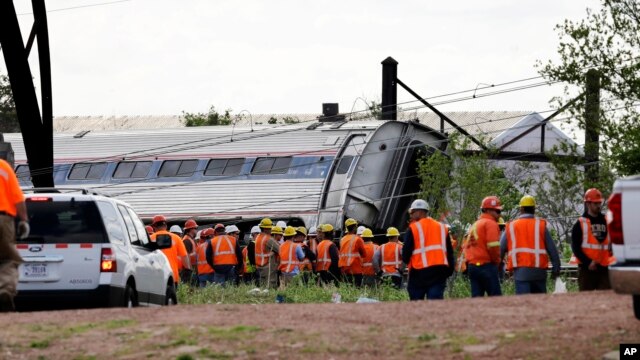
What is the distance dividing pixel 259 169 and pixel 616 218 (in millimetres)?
27664

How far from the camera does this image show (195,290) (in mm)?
26672

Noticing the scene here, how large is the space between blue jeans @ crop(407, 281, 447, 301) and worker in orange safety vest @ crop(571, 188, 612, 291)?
1699mm

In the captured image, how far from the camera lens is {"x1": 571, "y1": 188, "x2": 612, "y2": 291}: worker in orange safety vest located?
18375 mm

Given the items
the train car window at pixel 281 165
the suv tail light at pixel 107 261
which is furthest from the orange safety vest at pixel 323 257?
the suv tail light at pixel 107 261

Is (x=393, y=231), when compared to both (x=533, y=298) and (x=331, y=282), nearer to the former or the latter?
(x=331, y=282)

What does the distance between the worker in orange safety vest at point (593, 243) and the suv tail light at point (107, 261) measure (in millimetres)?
5596

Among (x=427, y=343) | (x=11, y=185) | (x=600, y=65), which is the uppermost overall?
(x=600, y=65)

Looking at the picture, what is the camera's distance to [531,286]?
18906 millimetres

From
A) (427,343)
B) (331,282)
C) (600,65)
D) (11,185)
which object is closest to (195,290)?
(331,282)

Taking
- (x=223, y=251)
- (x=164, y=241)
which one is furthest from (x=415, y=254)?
(x=223, y=251)

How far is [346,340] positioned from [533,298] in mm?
3214

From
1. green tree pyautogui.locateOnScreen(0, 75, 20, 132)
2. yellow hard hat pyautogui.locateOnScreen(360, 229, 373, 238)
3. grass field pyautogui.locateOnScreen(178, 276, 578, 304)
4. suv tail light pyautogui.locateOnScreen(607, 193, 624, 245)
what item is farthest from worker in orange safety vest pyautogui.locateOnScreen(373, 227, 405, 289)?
green tree pyautogui.locateOnScreen(0, 75, 20, 132)

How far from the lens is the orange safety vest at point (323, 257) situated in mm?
29547

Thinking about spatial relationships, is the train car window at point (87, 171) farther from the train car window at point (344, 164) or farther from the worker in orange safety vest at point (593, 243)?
the worker in orange safety vest at point (593, 243)
